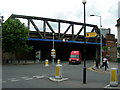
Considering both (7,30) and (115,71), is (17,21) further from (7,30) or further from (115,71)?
(115,71)

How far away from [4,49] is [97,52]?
41320mm

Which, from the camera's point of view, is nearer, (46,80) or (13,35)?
(46,80)

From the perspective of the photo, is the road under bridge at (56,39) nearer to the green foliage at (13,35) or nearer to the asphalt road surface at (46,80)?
the green foliage at (13,35)

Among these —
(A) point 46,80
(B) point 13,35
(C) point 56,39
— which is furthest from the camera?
(C) point 56,39

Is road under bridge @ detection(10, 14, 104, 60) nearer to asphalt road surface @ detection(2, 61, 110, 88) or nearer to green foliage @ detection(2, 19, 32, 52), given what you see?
green foliage @ detection(2, 19, 32, 52)

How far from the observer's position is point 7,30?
3759 cm

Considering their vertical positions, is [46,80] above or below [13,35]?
below

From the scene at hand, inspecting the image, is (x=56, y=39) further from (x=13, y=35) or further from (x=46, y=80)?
(x=46, y=80)

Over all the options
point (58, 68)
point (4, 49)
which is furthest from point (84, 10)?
point (4, 49)

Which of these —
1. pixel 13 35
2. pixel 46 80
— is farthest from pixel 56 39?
pixel 46 80

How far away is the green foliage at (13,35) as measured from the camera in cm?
3753

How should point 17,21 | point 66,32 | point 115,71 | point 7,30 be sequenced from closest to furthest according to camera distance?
point 115,71 → point 7,30 → point 17,21 → point 66,32

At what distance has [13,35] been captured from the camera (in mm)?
37875

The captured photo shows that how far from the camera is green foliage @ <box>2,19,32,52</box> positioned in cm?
3753
